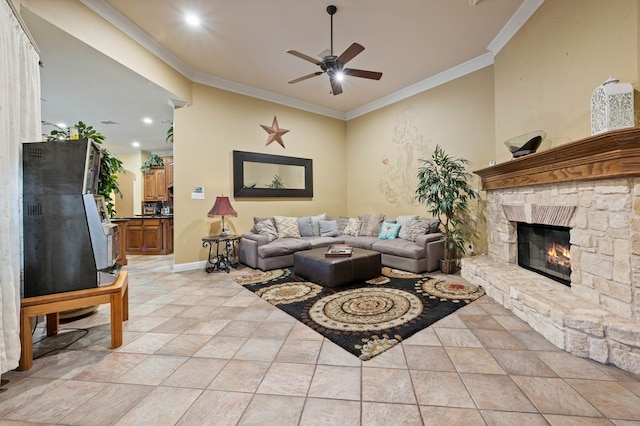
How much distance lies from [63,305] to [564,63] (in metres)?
4.74

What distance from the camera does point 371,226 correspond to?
17.0 ft

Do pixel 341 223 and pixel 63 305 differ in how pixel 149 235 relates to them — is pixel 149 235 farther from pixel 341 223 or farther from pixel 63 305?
pixel 63 305

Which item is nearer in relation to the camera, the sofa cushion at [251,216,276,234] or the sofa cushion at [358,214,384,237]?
the sofa cushion at [251,216,276,234]

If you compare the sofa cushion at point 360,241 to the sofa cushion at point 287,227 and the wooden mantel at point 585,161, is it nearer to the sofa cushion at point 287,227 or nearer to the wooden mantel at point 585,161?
the sofa cushion at point 287,227

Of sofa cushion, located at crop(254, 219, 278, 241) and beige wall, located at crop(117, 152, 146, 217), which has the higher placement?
beige wall, located at crop(117, 152, 146, 217)

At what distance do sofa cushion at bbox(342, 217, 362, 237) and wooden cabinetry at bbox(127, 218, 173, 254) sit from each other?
4.20 m

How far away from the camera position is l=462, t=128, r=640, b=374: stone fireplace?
5.76 feet

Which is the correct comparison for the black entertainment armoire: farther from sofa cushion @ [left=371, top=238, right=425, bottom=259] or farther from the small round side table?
sofa cushion @ [left=371, top=238, right=425, bottom=259]

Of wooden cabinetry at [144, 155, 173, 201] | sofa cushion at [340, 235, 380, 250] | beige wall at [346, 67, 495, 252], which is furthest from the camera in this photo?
wooden cabinetry at [144, 155, 173, 201]

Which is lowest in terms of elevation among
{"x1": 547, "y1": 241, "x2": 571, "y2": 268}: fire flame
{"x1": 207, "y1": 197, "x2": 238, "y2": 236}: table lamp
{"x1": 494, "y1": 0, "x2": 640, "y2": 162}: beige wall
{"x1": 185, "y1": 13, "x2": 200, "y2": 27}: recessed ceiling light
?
{"x1": 547, "y1": 241, "x2": 571, "y2": 268}: fire flame

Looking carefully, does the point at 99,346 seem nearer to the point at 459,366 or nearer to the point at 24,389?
the point at 24,389

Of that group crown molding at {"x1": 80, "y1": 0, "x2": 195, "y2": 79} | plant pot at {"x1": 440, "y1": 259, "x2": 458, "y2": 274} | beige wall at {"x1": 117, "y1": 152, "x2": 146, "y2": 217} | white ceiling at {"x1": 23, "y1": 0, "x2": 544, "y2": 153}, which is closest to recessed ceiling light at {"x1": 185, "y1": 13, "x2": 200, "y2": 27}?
white ceiling at {"x1": 23, "y1": 0, "x2": 544, "y2": 153}

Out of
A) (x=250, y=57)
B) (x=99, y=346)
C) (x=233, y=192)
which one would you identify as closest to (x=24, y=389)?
(x=99, y=346)

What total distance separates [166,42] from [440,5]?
3.47 metres
